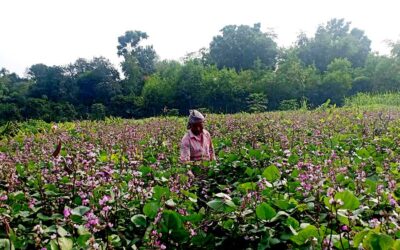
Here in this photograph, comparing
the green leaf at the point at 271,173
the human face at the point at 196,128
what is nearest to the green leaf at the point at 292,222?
the green leaf at the point at 271,173

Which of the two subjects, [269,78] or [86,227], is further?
[269,78]

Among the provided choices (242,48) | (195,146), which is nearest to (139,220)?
(195,146)

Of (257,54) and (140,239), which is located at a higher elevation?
(257,54)

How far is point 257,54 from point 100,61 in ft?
79.3

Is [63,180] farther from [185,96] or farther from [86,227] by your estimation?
[185,96]

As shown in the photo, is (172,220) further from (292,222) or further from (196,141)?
(196,141)

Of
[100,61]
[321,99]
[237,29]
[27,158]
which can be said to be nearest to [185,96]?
[321,99]

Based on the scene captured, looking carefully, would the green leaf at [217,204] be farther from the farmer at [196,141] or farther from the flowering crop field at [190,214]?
the farmer at [196,141]

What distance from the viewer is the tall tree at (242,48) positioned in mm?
49562

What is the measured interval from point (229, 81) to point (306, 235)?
32867 mm

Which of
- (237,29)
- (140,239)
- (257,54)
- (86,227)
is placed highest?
(237,29)

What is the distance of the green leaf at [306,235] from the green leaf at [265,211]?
23cm

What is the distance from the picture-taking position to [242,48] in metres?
51.9

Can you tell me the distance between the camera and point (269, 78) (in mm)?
33156
